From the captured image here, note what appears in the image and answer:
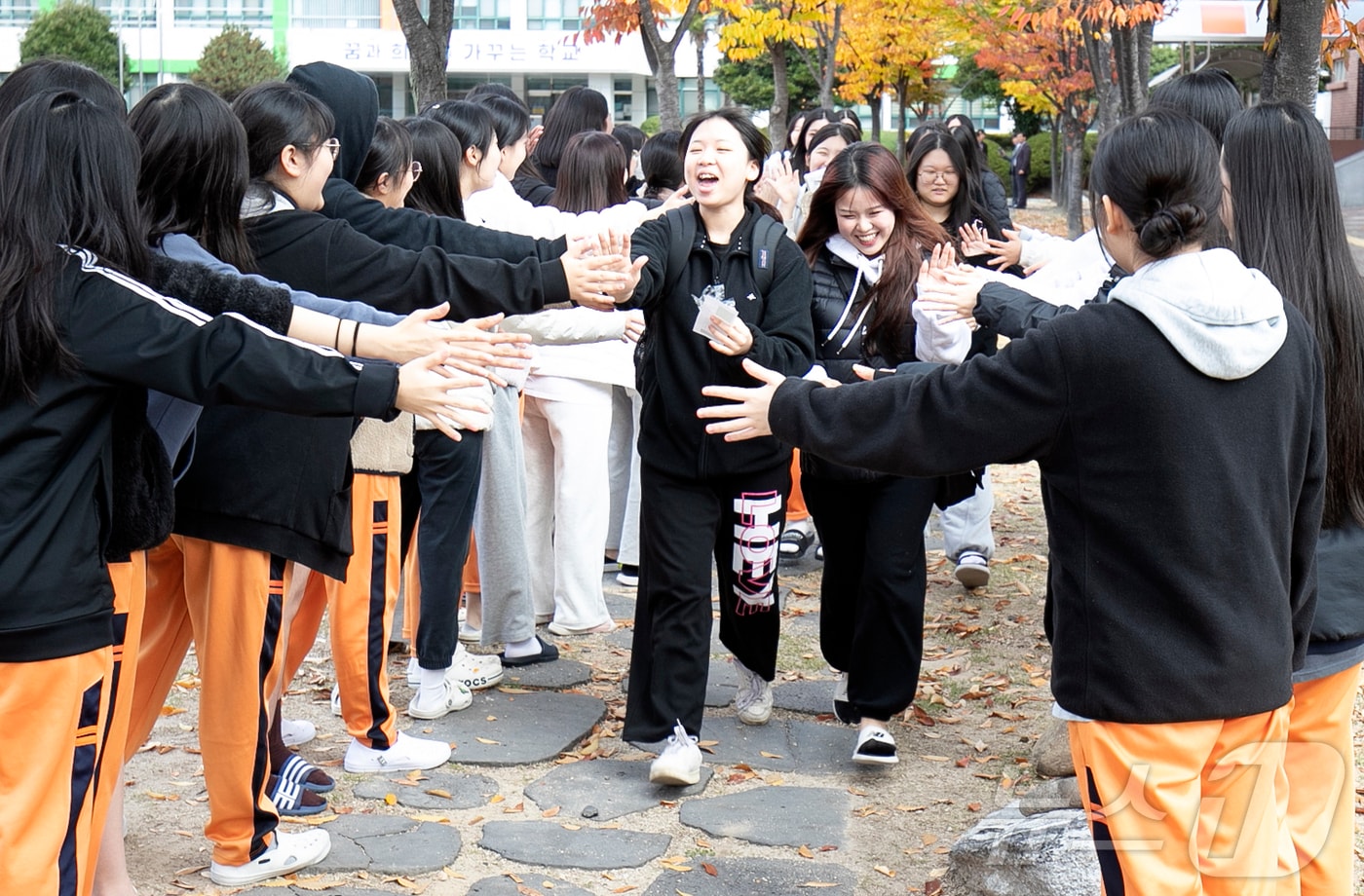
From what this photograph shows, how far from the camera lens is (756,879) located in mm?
3869

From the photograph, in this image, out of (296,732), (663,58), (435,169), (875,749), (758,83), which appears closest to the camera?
(875,749)

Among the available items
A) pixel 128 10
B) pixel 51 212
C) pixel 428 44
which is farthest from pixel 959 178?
pixel 128 10

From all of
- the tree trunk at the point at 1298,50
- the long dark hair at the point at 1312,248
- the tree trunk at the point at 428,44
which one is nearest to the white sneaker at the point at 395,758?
the long dark hair at the point at 1312,248

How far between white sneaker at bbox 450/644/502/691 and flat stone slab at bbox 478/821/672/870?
3.99ft

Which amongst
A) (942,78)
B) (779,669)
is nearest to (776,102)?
(942,78)

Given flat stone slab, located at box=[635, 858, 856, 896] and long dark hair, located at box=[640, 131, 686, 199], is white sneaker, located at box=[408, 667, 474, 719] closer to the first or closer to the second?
flat stone slab, located at box=[635, 858, 856, 896]

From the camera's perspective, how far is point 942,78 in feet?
119

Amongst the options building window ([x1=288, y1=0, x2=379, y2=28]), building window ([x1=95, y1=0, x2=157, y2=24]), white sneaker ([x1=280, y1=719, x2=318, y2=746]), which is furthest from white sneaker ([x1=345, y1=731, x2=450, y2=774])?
building window ([x1=288, y1=0, x2=379, y2=28])

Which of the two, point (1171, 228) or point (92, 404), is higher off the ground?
point (1171, 228)

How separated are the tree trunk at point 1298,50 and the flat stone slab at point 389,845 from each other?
4.36 meters

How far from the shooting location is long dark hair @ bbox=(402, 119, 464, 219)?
4.96 m

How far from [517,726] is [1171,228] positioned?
3198 millimetres

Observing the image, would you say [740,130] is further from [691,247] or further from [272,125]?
[272,125]

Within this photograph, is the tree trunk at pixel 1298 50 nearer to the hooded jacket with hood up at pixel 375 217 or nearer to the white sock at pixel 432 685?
the hooded jacket with hood up at pixel 375 217
